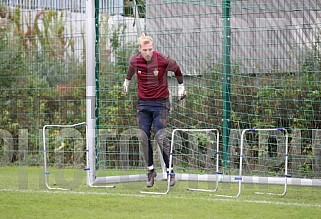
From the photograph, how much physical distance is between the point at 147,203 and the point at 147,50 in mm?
2282

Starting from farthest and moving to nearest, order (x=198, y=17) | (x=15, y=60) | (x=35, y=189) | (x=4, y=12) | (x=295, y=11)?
(x=4, y=12)
(x=15, y=60)
(x=198, y=17)
(x=295, y=11)
(x=35, y=189)

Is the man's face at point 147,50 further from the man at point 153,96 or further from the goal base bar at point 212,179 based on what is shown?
the goal base bar at point 212,179

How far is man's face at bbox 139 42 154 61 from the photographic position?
9195 millimetres

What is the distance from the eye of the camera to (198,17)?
1123 centimetres

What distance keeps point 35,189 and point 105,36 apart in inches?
125

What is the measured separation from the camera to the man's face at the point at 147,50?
30.2 feet

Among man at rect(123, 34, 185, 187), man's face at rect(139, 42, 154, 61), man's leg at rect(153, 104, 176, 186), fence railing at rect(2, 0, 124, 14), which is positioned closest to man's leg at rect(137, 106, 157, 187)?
man at rect(123, 34, 185, 187)

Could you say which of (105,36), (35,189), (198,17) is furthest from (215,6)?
(35,189)

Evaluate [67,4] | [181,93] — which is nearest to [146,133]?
[181,93]

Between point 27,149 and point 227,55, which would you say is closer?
point 227,55

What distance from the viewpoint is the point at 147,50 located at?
363 inches

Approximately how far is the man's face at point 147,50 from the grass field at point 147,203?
1689 millimetres

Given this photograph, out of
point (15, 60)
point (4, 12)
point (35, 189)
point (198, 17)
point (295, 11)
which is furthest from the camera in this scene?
point (4, 12)

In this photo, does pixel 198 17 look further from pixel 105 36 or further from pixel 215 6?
pixel 105 36
